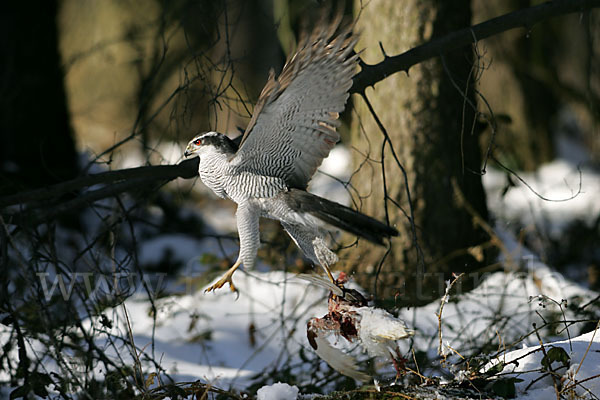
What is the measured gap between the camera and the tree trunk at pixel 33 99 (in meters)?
5.61

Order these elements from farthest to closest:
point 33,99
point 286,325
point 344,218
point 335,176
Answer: point 335,176 → point 33,99 → point 286,325 → point 344,218

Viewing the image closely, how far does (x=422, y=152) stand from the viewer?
405cm

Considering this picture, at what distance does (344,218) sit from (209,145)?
0.53 meters

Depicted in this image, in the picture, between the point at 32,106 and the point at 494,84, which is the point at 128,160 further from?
the point at 494,84

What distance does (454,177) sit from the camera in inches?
160

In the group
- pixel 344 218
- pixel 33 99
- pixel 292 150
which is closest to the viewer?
pixel 344 218

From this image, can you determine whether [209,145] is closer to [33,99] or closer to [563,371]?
[563,371]

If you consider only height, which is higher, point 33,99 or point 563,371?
point 33,99

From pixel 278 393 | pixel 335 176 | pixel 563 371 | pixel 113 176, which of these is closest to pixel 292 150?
pixel 278 393

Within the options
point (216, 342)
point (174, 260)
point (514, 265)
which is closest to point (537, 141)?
point (514, 265)

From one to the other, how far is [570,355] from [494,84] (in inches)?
265

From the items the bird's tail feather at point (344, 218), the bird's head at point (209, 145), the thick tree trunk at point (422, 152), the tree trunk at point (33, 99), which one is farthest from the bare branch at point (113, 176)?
the tree trunk at point (33, 99)

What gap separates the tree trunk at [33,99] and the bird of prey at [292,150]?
12.8ft

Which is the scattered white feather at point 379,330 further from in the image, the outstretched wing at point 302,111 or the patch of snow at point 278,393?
the outstretched wing at point 302,111
